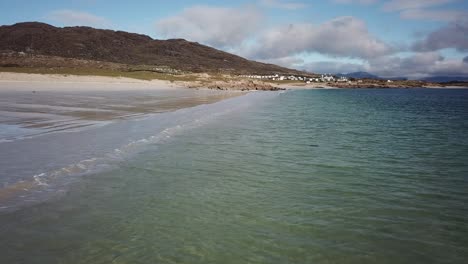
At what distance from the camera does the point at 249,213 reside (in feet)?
28.3

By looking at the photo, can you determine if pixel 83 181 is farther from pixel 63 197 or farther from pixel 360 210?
pixel 360 210

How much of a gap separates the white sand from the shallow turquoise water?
138ft

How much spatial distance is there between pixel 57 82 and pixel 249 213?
A: 5949 cm

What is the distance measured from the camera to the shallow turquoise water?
21.8ft

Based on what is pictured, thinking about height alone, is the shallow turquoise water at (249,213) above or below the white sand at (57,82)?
below

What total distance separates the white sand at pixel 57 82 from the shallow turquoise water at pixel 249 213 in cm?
4199

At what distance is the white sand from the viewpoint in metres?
51.0

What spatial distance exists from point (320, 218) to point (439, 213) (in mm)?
2864

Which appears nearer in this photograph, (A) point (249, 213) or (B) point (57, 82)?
(A) point (249, 213)

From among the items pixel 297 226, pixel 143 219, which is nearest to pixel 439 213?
pixel 297 226

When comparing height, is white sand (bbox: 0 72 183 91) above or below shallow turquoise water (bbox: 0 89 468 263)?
above

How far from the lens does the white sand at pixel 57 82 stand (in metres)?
51.0

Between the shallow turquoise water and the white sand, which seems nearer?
the shallow turquoise water

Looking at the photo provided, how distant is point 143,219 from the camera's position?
805 centimetres
